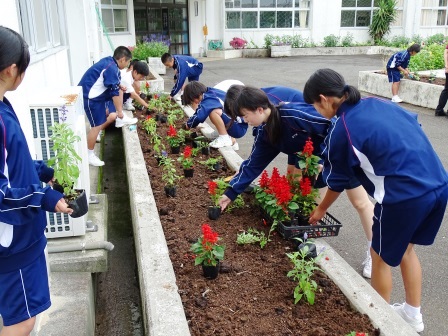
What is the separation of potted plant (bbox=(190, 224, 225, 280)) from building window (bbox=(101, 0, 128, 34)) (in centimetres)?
Answer: 1849

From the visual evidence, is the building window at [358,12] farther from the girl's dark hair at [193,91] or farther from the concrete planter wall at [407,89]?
the girl's dark hair at [193,91]

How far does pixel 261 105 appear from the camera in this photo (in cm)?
362

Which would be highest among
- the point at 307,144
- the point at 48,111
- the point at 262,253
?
the point at 48,111

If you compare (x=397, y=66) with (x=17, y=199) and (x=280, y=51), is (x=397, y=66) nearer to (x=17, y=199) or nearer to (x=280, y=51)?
(x=17, y=199)

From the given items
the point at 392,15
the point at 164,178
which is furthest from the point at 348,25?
the point at 164,178

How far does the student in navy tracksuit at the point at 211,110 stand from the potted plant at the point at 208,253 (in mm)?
3407

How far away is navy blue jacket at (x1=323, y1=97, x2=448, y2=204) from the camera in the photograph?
2.69 m

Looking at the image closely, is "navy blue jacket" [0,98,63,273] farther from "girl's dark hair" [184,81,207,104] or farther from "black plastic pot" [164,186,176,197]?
"girl's dark hair" [184,81,207,104]

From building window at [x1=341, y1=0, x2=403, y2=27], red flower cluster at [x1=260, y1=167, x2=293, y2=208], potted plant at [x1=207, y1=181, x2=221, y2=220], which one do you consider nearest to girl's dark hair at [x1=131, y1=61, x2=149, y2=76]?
potted plant at [x1=207, y1=181, x2=221, y2=220]

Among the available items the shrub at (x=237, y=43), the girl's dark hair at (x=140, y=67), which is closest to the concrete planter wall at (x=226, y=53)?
the shrub at (x=237, y=43)

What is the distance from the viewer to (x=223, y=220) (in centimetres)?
419

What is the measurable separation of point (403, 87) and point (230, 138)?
6.67 metres

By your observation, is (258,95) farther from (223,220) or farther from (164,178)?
(164,178)

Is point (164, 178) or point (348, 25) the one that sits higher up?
point (348, 25)
